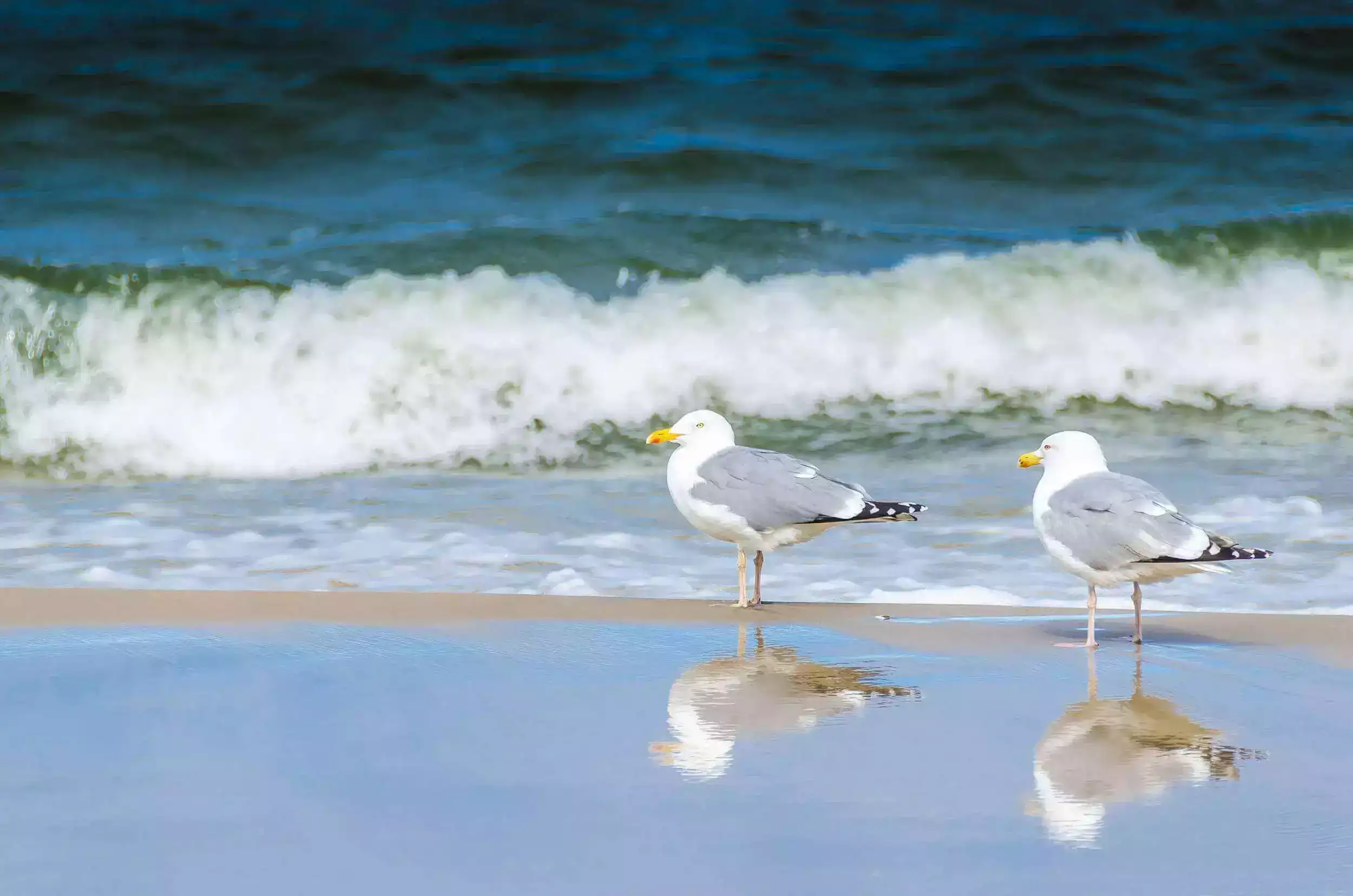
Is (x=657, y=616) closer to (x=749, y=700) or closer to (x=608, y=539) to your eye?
(x=749, y=700)

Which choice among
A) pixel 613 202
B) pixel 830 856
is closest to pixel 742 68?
pixel 613 202

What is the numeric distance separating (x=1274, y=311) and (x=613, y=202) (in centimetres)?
448

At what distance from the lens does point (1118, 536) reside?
459 centimetres

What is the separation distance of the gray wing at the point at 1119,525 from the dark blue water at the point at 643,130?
6013mm

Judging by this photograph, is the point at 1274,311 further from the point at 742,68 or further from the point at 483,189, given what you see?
the point at 483,189

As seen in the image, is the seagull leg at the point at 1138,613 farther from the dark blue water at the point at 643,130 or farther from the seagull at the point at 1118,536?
the dark blue water at the point at 643,130

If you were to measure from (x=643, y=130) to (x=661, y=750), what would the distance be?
9.23 meters

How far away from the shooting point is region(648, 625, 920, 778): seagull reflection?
11.3ft

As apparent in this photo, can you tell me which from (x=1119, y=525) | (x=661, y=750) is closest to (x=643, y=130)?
(x=1119, y=525)

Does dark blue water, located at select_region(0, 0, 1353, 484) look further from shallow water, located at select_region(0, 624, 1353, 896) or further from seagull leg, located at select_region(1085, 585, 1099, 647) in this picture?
shallow water, located at select_region(0, 624, 1353, 896)

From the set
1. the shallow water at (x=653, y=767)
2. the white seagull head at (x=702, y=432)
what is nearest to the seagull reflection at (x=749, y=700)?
the shallow water at (x=653, y=767)

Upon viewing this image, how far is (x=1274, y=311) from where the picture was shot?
1034 centimetres

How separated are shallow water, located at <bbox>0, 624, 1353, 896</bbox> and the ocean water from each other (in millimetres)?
1231

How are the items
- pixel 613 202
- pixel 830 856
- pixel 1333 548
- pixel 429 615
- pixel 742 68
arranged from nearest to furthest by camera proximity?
pixel 830 856 < pixel 429 615 < pixel 1333 548 < pixel 613 202 < pixel 742 68
